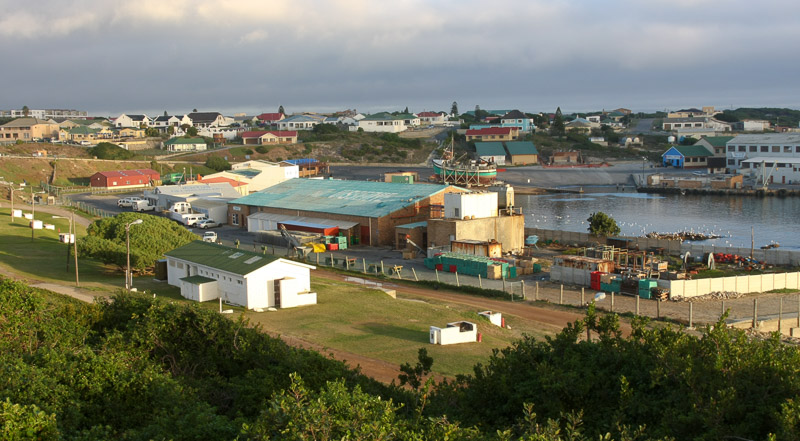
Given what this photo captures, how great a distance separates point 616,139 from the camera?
119 m

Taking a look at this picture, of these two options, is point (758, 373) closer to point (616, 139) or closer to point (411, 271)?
point (411, 271)

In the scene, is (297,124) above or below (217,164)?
above

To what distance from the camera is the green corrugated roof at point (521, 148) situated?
103 metres

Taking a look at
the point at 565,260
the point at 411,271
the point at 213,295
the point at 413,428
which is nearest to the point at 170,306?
the point at 213,295

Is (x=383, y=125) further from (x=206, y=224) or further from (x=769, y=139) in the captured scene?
(x=206, y=224)

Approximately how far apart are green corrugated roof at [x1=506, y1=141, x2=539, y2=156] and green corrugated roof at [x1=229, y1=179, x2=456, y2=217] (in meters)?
54.8

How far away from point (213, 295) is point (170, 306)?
7.59 m

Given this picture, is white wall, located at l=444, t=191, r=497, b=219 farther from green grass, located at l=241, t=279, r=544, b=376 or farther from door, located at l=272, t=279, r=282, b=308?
door, located at l=272, t=279, r=282, b=308

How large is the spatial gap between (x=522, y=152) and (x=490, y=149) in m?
4.40

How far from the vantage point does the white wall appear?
126 feet

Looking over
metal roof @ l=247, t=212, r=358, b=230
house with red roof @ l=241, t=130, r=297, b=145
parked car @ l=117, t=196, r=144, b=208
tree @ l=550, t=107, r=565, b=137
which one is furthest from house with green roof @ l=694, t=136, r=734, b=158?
parked car @ l=117, t=196, r=144, b=208

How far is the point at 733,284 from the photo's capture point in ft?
95.7

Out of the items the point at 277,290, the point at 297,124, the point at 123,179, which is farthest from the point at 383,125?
the point at 277,290

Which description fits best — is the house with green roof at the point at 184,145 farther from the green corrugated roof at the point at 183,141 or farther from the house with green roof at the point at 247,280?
the house with green roof at the point at 247,280
